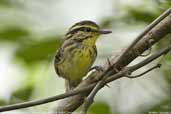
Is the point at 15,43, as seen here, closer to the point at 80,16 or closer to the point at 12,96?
the point at 12,96

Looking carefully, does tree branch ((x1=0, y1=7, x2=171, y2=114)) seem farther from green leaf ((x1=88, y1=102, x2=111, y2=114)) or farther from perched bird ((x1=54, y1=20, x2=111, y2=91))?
perched bird ((x1=54, y1=20, x2=111, y2=91))

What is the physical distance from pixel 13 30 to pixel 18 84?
0.36 m

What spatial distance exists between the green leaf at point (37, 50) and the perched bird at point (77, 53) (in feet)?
1.11

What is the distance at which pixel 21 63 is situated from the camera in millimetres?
2555

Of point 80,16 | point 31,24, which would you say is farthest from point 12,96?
point 80,16

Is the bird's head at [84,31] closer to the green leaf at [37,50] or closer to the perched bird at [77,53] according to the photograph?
the perched bird at [77,53]

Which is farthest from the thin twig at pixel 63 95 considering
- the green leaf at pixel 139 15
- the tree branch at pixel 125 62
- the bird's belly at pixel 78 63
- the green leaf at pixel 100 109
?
the bird's belly at pixel 78 63

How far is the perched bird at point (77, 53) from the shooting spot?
9.20 feet

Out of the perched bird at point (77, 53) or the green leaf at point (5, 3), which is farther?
the perched bird at point (77, 53)

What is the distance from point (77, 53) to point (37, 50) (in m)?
0.57

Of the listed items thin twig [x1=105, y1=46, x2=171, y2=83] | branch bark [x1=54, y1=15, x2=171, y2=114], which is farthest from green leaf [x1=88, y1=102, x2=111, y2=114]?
thin twig [x1=105, y1=46, x2=171, y2=83]

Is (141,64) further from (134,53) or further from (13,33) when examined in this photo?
(13,33)

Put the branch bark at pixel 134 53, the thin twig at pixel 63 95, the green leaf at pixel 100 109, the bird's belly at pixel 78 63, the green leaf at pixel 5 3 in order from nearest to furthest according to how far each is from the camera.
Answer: the thin twig at pixel 63 95, the branch bark at pixel 134 53, the green leaf at pixel 100 109, the green leaf at pixel 5 3, the bird's belly at pixel 78 63

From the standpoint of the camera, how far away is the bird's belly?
9.16 ft
